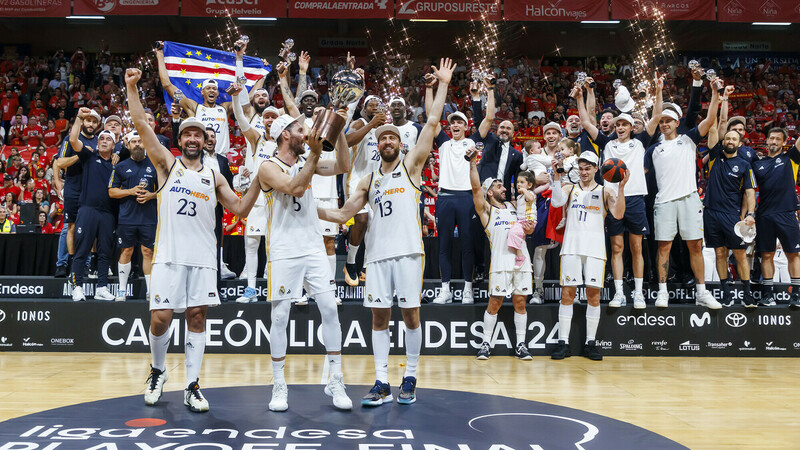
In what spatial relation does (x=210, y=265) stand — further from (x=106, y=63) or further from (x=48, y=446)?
(x=106, y=63)

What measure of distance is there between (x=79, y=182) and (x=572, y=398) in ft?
24.2

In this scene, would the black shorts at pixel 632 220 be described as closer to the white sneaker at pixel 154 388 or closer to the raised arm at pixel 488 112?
the raised arm at pixel 488 112

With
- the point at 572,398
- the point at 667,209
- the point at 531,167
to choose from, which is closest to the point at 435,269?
the point at 531,167

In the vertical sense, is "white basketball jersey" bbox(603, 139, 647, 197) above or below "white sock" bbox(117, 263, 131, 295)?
above

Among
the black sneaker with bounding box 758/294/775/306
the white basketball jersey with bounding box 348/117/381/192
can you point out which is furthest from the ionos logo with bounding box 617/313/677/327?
the white basketball jersey with bounding box 348/117/381/192

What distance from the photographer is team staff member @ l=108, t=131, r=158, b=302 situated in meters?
9.20

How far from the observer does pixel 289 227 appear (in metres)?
6.06

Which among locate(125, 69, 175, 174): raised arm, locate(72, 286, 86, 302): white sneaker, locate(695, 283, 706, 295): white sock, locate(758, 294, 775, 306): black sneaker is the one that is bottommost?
locate(72, 286, 86, 302): white sneaker

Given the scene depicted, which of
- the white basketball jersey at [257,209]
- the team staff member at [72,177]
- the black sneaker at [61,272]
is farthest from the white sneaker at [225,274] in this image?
the black sneaker at [61,272]

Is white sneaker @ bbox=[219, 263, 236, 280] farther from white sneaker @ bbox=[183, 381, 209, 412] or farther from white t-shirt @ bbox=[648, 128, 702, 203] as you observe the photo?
white t-shirt @ bbox=[648, 128, 702, 203]

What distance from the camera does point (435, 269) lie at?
36.6 ft

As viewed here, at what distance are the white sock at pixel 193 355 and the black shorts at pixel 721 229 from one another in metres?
7.26

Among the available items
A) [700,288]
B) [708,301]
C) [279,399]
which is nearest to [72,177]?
[279,399]

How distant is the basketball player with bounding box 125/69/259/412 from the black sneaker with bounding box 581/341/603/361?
5.38 meters
